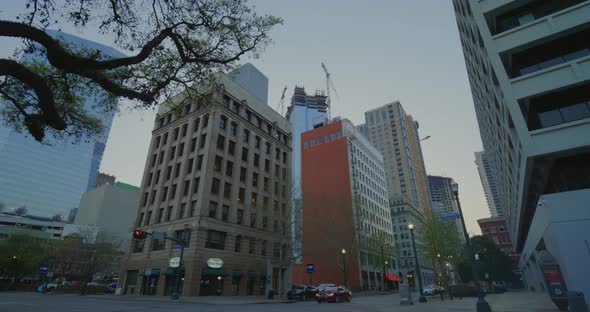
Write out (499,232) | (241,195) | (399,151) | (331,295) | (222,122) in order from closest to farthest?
(331,295), (241,195), (222,122), (499,232), (399,151)

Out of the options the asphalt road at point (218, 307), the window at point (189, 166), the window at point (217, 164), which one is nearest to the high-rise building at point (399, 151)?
the window at point (217, 164)

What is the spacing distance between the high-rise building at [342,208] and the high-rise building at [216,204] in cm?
1125

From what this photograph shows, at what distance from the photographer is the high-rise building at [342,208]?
181 ft

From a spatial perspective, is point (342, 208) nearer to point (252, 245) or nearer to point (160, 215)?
point (252, 245)

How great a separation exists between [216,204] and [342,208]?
24.8 metres

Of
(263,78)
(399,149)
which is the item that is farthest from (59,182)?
(399,149)

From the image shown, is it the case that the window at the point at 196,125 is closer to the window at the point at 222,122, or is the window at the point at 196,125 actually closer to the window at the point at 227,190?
the window at the point at 222,122

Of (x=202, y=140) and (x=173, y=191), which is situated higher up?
(x=202, y=140)

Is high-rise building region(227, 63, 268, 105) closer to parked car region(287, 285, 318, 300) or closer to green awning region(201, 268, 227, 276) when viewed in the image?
green awning region(201, 268, 227, 276)

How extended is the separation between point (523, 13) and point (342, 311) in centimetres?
2349

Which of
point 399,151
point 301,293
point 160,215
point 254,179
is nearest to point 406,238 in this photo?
point 399,151

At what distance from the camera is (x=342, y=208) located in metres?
53.7

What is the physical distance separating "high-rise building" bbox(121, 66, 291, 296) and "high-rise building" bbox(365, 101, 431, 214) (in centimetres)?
8449

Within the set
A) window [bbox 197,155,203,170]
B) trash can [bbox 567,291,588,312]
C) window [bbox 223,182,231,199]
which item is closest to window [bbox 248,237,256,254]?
window [bbox 223,182,231,199]
